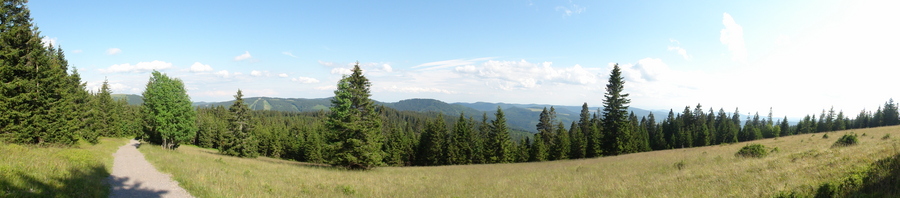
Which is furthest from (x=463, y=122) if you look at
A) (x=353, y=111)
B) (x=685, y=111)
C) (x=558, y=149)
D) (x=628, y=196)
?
(x=685, y=111)

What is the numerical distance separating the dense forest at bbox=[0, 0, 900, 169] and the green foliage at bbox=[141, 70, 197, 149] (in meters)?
0.11

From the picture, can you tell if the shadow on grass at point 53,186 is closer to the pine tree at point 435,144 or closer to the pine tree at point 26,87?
the pine tree at point 26,87

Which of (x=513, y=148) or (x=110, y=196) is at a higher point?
(x=110, y=196)

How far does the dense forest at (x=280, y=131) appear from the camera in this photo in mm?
21125

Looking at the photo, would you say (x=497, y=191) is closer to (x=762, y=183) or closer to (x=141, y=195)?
(x=762, y=183)

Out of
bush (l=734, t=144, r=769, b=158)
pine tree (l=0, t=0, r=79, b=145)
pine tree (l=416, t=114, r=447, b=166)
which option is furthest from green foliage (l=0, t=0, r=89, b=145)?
bush (l=734, t=144, r=769, b=158)

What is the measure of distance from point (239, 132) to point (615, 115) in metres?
48.4

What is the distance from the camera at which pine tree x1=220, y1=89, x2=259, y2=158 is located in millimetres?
42438

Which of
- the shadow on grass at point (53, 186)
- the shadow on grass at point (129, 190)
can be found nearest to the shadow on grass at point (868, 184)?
the shadow on grass at point (53, 186)

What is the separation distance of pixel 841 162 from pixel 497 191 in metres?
11.2

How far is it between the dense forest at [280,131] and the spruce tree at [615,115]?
12cm

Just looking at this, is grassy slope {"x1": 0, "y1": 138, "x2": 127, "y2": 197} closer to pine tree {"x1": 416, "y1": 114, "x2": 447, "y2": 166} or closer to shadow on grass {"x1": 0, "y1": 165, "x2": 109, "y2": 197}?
shadow on grass {"x1": 0, "y1": 165, "x2": 109, "y2": 197}

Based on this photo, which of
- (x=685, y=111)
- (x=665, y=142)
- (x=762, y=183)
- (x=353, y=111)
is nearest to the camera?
(x=762, y=183)

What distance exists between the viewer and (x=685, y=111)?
81750mm
